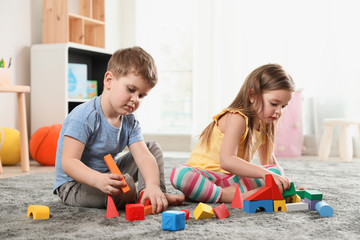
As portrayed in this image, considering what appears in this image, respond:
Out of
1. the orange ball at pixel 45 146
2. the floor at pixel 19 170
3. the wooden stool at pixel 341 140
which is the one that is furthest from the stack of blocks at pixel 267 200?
the wooden stool at pixel 341 140

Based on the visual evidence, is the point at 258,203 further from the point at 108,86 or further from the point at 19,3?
the point at 19,3

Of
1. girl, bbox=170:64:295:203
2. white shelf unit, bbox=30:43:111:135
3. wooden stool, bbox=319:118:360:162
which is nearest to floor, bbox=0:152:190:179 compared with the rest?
white shelf unit, bbox=30:43:111:135

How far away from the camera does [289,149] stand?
2.88 m

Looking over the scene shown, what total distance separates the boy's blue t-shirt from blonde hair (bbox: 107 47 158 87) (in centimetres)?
13

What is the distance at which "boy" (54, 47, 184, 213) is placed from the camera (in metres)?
1.08

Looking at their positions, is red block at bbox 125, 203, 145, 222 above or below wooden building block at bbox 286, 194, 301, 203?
above

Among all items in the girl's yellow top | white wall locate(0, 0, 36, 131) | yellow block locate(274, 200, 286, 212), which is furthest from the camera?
white wall locate(0, 0, 36, 131)

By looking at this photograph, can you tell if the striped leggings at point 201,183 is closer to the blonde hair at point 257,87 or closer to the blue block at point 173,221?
the blonde hair at point 257,87

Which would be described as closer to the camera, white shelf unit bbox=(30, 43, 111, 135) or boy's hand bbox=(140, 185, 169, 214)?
boy's hand bbox=(140, 185, 169, 214)

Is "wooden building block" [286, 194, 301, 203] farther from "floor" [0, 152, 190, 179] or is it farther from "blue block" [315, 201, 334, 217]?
"floor" [0, 152, 190, 179]

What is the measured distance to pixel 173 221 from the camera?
87 centimetres

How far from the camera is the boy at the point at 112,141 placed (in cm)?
108

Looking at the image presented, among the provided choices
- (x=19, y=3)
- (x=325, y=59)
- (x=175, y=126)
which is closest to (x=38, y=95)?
(x=19, y=3)

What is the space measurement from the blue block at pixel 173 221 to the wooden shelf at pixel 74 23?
2.06m
